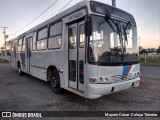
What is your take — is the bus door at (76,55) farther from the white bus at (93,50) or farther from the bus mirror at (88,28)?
the bus mirror at (88,28)

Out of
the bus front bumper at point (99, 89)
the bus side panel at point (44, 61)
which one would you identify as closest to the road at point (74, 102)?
the bus front bumper at point (99, 89)

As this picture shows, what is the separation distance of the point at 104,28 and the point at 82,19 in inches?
32.6

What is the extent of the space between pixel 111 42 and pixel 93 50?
0.75m

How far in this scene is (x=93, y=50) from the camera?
4957mm

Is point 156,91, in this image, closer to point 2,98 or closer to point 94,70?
point 94,70

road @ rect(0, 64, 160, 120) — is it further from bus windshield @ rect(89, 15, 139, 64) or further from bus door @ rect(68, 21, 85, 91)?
bus windshield @ rect(89, 15, 139, 64)

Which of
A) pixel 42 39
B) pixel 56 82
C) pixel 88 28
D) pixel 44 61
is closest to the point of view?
pixel 88 28

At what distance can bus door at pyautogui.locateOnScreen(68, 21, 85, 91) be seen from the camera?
549cm

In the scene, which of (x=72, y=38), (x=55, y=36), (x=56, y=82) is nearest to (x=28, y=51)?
(x=55, y=36)

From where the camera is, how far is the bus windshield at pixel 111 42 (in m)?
4.98

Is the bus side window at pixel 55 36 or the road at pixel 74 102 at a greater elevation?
the bus side window at pixel 55 36

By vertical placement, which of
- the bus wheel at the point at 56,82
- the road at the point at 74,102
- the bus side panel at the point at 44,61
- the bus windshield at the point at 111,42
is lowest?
the road at the point at 74,102

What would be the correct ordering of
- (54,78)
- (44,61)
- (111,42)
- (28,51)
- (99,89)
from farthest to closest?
(28,51)
(44,61)
(54,78)
(111,42)
(99,89)

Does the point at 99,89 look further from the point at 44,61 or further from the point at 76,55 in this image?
the point at 44,61
